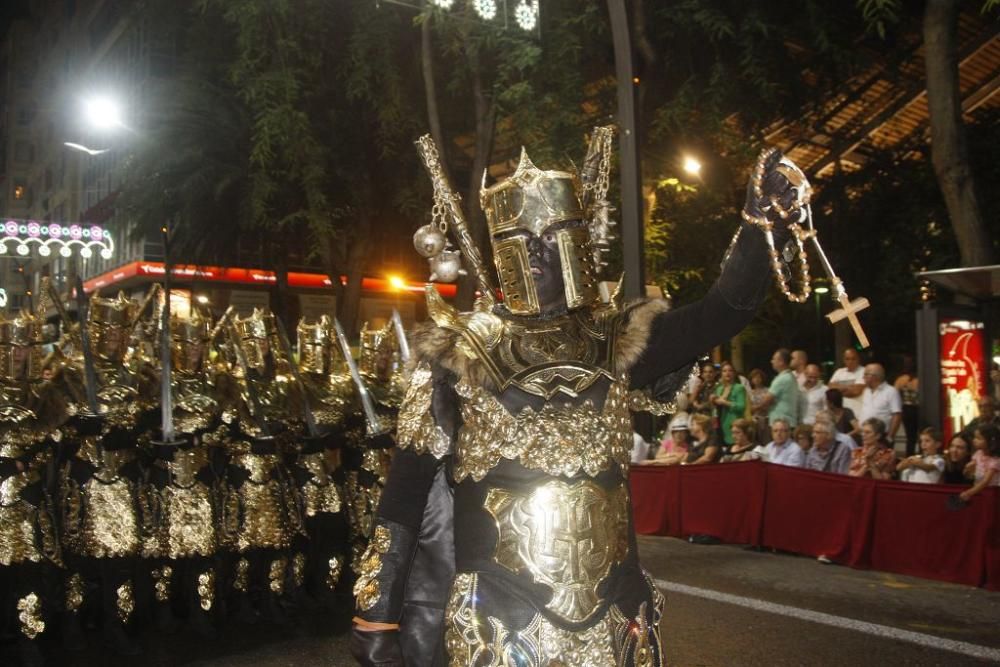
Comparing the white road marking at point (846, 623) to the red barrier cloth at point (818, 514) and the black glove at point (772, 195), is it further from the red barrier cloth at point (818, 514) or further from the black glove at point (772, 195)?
the black glove at point (772, 195)

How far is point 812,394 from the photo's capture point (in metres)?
11.1

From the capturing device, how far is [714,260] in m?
20.1

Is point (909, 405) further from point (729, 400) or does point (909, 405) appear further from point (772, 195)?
point (772, 195)

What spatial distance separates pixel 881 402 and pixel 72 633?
791 centimetres

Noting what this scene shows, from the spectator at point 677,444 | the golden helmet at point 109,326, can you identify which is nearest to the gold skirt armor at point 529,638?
the golden helmet at point 109,326

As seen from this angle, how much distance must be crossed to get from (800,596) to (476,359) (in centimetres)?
593

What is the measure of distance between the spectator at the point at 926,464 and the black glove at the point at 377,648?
7.26 m

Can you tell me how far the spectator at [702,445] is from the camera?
11000 millimetres

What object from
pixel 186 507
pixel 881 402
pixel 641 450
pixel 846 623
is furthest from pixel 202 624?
pixel 881 402

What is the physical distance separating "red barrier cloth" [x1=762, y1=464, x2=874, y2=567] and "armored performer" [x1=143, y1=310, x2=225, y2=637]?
5426 mm

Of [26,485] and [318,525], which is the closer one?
[26,485]

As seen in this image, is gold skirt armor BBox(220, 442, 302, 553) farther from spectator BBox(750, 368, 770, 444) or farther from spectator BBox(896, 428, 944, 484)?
spectator BBox(750, 368, 770, 444)

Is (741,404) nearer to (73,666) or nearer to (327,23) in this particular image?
(73,666)

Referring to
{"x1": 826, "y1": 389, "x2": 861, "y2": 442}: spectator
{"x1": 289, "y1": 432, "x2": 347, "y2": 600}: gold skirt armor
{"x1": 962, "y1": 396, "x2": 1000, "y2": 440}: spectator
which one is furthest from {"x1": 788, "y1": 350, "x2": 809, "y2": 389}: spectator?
{"x1": 289, "y1": 432, "x2": 347, "y2": 600}: gold skirt armor
